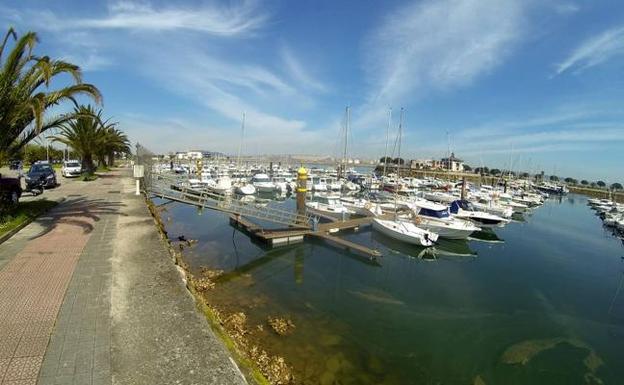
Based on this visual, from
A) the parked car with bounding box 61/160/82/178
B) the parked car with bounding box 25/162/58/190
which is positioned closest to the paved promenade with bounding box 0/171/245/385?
the parked car with bounding box 25/162/58/190

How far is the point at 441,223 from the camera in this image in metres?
26.3

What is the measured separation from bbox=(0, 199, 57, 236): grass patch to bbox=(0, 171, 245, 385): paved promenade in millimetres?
1027

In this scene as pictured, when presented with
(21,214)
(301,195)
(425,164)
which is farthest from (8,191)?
(425,164)

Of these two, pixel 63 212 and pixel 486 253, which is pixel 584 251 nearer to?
pixel 486 253

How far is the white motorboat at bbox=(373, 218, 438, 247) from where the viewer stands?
22.9 meters

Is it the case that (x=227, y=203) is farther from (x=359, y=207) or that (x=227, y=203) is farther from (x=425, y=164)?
(x=425, y=164)

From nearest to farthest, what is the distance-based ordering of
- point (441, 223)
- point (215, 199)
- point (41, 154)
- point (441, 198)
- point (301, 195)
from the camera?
1. point (215, 199)
2. point (301, 195)
3. point (441, 223)
4. point (441, 198)
5. point (41, 154)

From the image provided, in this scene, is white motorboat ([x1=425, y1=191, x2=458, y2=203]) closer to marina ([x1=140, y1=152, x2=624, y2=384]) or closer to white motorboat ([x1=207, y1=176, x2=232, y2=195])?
marina ([x1=140, y1=152, x2=624, y2=384])

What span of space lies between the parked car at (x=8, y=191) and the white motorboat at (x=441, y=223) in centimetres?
2418

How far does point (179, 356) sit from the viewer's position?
17.6 ft

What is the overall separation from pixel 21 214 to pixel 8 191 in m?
1.99

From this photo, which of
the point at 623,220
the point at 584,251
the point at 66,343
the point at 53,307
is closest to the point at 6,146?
the point at 53,307

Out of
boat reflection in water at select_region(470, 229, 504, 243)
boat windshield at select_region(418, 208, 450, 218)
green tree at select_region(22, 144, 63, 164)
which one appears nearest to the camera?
boat windshield at select_region(418, 208, 450, 218)

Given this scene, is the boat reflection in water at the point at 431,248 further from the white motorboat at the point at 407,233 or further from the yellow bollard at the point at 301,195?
the yellow bollard at the point at 301,195
